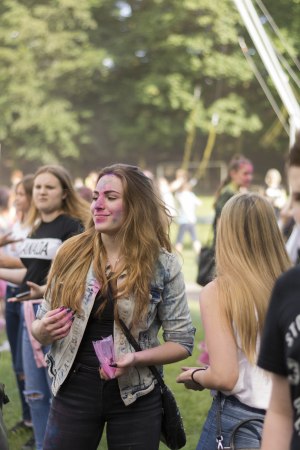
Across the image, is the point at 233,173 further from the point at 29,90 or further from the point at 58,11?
the point at 58,11

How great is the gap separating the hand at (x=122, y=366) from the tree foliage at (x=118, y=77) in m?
29.8

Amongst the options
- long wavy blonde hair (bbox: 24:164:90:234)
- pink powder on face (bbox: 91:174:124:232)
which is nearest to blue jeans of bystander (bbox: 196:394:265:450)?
pink powder on face (bbox: 91:174:124:232)

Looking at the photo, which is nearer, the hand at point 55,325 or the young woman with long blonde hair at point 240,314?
the young woman with long blonde hair at point 240,314

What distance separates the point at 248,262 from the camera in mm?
1941

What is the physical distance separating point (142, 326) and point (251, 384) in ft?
1.73

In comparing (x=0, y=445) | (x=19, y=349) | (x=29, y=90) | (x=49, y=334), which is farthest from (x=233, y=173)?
(x=29, y=90)

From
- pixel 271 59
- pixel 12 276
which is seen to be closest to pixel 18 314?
pixel 12 276

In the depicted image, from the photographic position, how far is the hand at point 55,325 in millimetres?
1966

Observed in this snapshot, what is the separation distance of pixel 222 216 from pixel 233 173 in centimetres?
330

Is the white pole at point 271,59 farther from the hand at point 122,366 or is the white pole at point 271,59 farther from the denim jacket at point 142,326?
the hand at point 122,366

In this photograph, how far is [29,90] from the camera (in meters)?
30.0

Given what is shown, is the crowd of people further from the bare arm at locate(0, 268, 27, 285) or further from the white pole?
the white pole

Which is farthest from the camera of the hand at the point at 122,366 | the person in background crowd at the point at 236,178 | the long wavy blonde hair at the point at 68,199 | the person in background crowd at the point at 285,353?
the person in background crowd at the point at 236,178

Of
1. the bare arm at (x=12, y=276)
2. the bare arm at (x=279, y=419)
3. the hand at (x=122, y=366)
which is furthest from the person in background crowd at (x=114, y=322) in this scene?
the bare arm at (x=12, y=276)
